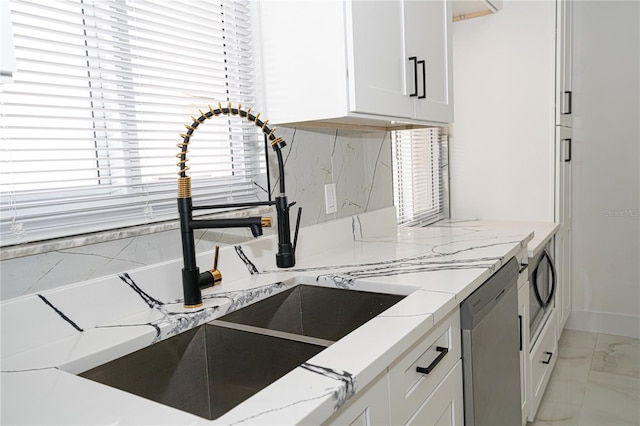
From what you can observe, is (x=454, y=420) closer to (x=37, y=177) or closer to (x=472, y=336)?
(x=472, y=336)

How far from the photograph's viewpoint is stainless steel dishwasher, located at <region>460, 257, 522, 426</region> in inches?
53.4

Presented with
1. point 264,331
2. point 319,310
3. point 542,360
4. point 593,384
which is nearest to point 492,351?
point 319,310

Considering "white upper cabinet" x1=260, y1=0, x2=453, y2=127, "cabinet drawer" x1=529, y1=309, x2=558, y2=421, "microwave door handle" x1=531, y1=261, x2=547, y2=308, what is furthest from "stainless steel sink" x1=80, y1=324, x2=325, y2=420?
"microwave door handle" x1=531, y1=261, x2=547, y2=308

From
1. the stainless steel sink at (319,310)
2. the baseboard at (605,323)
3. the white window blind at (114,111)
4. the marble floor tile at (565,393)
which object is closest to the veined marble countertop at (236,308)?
the stainless steel sink at (319,310)

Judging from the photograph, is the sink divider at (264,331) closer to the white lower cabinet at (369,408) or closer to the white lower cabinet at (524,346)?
the white lower cabinet at (369,408)

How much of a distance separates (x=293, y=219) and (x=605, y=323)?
2.63m

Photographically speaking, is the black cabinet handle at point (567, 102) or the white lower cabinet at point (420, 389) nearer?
the white lower cabinet at point (420, 389)

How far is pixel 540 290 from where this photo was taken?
2.46 meters

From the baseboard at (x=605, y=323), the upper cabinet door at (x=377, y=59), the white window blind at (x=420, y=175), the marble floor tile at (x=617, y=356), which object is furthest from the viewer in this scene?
the baseboard at (x=605, y=323)

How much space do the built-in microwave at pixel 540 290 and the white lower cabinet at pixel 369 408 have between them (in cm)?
145

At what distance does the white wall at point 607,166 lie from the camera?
3.11 metres

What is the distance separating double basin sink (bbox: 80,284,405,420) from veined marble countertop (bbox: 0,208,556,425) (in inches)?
1.3

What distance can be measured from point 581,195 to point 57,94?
10.5 feet

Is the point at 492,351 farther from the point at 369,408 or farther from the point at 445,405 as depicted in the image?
the point at 369,408
